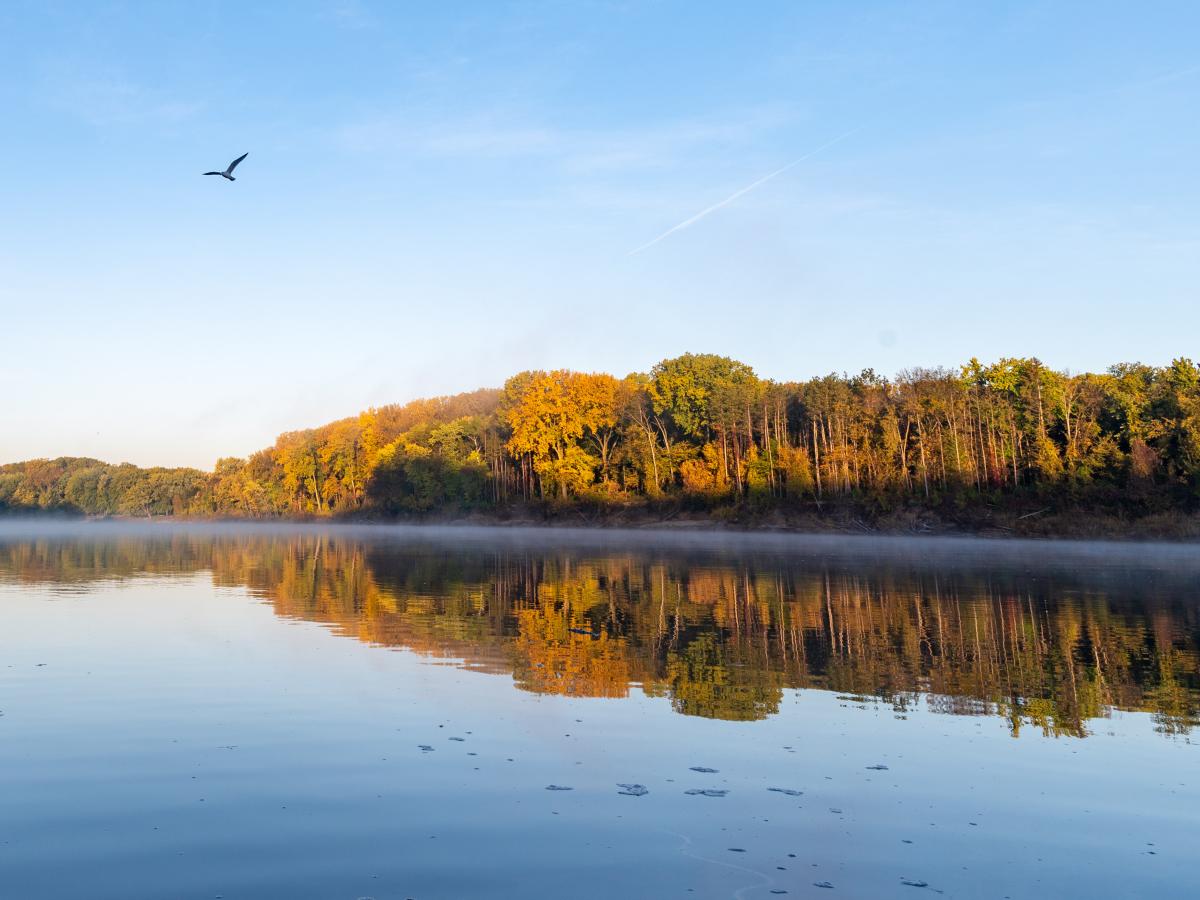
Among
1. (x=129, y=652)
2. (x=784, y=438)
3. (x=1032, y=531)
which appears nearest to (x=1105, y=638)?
(x=129, y=652)

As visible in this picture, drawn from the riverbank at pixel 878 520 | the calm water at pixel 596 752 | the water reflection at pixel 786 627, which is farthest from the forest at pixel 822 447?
the calm water at pixel 596 752

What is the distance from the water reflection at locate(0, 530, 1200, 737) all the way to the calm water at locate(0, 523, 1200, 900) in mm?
130

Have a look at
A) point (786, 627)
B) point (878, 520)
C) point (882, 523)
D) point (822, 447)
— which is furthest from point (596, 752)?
point (822, 447)

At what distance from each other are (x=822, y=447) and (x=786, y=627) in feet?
226

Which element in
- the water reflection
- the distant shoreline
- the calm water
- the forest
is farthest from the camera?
the forest

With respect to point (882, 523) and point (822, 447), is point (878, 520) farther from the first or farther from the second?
point (822, 447)

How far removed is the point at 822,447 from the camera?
285 feet

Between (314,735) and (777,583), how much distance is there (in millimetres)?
23492

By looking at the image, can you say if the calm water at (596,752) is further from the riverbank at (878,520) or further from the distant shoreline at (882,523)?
the riverbank at (878,520)

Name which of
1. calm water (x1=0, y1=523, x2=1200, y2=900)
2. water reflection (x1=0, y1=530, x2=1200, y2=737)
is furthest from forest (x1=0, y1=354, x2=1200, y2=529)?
calm water (x1=0, y1=523, x2=1200, y2=900)

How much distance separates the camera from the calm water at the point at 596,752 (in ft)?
22.1

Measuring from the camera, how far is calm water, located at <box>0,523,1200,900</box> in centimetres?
675

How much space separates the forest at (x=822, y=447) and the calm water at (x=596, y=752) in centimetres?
5239

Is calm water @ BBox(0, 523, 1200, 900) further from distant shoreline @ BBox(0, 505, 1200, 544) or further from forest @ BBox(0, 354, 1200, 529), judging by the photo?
forest @ BBox(0, 354, 1200, 529)
